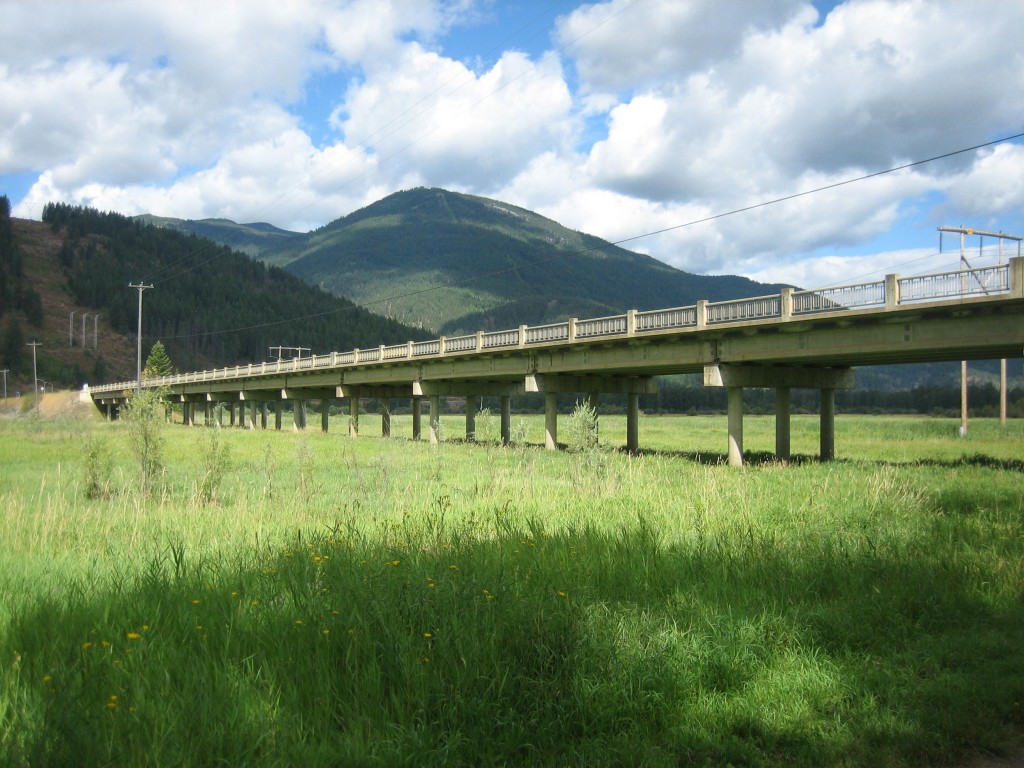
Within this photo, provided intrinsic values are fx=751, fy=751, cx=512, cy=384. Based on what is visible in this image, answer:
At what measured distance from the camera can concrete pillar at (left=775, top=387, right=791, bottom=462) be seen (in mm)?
35625

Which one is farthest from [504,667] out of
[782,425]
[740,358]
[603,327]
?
[603,327]

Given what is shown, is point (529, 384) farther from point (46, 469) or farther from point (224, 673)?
point (224, 673)

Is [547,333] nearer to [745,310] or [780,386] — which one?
[780,386]

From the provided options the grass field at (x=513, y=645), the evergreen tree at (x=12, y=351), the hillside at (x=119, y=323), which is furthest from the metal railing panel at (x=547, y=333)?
the hillside at (x=119, y=323)

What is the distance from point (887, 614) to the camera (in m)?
7.41

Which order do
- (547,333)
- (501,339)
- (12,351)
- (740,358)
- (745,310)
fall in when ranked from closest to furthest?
(745,310)
(740,358)
(547,333)
(501,339)
(12,351)

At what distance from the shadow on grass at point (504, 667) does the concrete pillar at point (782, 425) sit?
28.4 meters

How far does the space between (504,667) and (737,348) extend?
29.2 metres

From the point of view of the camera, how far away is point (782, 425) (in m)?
36.4

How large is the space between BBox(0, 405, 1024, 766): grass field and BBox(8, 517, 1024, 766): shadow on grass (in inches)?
0.9

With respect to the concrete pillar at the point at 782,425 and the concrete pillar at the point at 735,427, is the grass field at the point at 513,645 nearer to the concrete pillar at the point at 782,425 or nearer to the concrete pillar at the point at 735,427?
the concrete pillar at the point at 735,427

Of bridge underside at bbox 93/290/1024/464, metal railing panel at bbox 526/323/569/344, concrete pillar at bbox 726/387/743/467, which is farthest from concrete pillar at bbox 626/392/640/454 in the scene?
concrete pillar at bbox 726/387/743/467

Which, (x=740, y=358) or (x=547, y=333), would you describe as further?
(x=547, y=333)

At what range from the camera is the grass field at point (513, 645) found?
4.76 m
